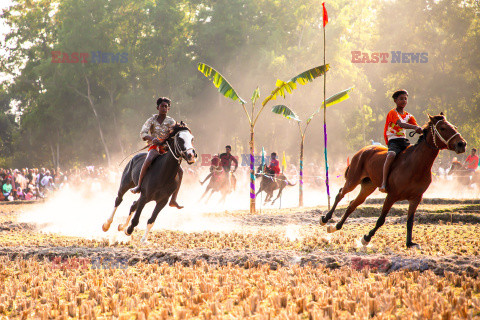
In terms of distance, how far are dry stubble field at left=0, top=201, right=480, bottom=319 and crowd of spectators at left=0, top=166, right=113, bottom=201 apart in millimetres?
25938

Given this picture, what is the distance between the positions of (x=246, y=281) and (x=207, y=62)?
4890 centimetres

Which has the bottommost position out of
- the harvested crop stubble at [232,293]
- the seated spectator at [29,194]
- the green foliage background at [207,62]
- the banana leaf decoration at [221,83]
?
the harvested crop stubble at [232,293]

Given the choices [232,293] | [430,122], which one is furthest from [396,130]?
[232,293]

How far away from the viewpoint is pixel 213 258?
27.5 feet

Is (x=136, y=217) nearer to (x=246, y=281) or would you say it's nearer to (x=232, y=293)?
(x=246, y=281)

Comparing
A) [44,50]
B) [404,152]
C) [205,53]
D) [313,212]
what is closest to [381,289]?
[404,152]

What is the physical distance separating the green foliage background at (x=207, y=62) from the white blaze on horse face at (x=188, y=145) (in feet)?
130

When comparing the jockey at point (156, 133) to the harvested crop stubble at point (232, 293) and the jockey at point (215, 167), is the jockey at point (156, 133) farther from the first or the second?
the jockey at point (215, 167)

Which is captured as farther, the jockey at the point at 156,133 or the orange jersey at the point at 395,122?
the jockey at the point at 156,133

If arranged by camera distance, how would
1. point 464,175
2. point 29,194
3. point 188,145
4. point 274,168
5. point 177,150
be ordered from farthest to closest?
point 29,194 → point 464,175 → point 274,168 → point 177,150 → point 188,145

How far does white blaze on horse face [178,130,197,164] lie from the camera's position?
1013 centimetres

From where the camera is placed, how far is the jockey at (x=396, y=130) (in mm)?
9906

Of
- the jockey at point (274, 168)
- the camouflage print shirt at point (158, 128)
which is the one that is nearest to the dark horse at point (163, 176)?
the camouflage print shirt at point (158, 128)

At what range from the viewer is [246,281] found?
21.6 ft
